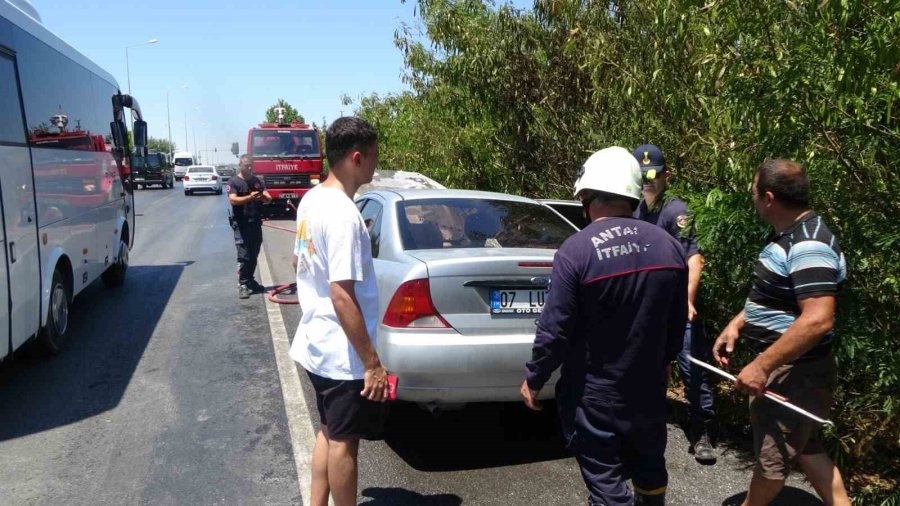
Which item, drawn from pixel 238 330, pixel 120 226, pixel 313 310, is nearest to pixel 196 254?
pixel 120 226

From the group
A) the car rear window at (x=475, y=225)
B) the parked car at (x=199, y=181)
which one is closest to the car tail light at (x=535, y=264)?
the car rear window at (x=475, y=225)

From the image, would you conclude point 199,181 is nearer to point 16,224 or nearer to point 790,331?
point 16,224

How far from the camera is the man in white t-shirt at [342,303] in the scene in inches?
109

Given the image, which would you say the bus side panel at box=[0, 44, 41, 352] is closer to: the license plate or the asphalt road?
the asphalt road

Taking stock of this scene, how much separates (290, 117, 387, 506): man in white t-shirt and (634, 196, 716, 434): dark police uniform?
2153 millimetres

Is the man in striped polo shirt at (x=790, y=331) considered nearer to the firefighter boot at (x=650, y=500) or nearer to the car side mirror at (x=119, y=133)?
the firefighter boot at (x=650, y=500)

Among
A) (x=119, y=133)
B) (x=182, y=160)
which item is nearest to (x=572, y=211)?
(x=119, y=133)

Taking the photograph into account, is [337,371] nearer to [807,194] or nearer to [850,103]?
[807,194]

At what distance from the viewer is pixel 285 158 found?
2095 cm

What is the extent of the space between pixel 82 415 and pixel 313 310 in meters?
3.12

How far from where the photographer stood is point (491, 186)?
36.2 feet

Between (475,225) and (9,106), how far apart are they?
154 inches

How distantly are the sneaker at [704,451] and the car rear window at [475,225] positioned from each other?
59.3 inches

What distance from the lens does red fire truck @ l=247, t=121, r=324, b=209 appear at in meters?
20.8
